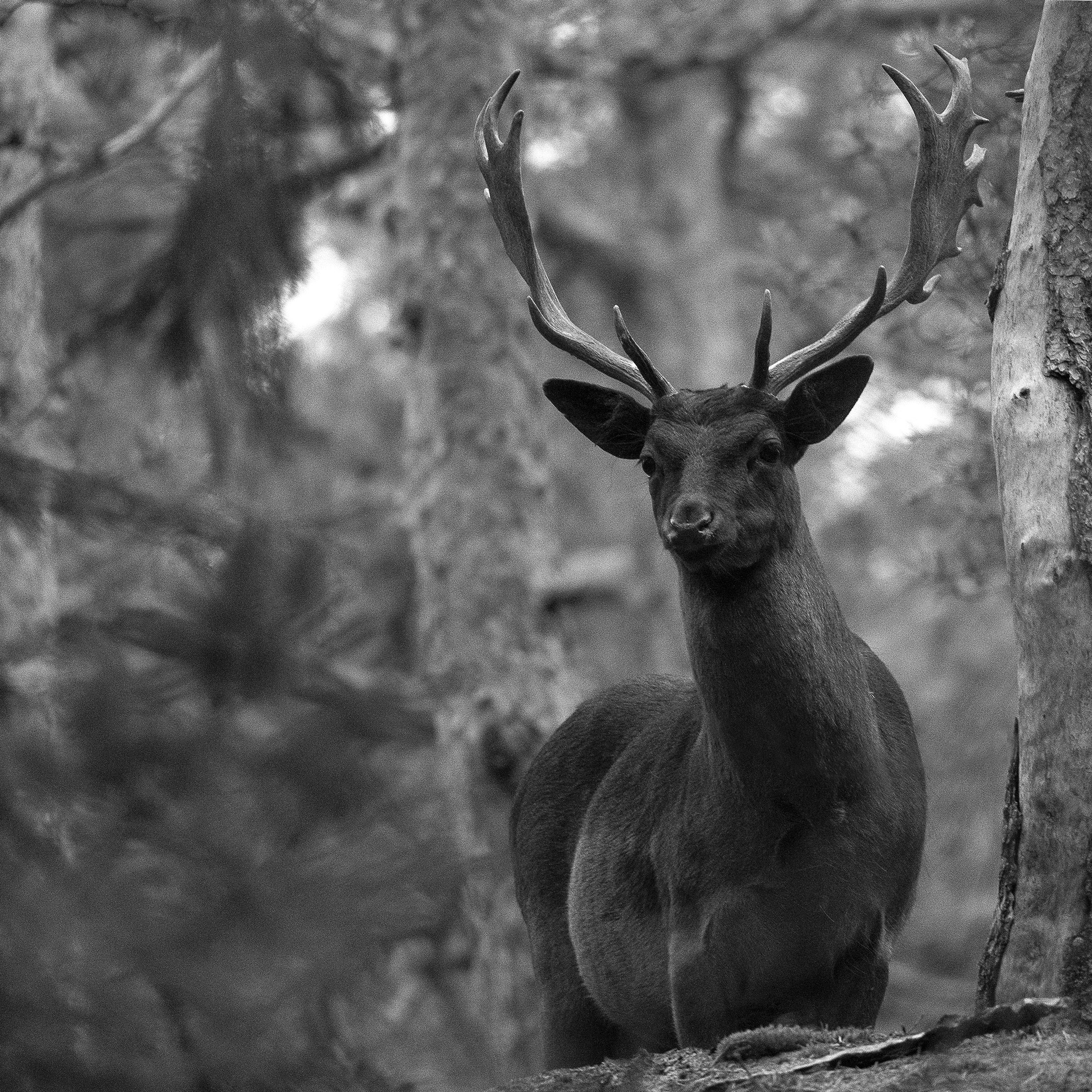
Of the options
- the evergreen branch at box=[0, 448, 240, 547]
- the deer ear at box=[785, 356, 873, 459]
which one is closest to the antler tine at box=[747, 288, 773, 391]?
the deer ear at box=[785, 356, 873, 459]

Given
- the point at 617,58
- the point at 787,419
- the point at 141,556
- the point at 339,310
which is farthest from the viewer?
the point at 339,310

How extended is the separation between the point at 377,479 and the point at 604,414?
43.9 feet

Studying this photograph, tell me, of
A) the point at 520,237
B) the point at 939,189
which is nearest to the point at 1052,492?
the point at 939,189

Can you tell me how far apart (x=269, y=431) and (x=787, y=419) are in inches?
96.2

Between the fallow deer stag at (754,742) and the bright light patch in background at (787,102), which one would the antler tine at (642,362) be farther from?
the bright light patch in background at (787,102)

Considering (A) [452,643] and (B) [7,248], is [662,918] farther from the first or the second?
(B) [7,248]

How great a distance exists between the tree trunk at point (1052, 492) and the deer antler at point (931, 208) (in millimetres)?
502

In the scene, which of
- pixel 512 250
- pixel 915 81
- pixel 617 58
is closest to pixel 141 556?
pixel 512 250

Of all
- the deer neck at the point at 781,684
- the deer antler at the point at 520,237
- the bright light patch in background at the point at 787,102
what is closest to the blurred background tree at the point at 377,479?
the bright light patch in background at the point at 787,102

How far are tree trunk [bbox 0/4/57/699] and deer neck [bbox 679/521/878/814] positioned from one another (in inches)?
152

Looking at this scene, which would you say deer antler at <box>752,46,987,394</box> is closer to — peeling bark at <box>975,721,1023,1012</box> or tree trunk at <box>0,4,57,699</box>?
peeling bark at <box>975,721,1023,1012</box>

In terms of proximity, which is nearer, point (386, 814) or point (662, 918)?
point (386, 814)

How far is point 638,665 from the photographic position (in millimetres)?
17875

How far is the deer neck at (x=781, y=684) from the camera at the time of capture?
18.4ft
